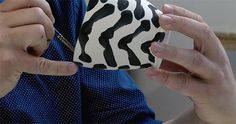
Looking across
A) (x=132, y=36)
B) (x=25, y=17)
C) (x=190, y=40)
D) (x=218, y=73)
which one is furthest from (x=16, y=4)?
(x=190, y=40)

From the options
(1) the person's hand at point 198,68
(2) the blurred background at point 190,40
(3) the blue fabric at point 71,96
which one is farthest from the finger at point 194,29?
(2) the blurred background at point 190,40

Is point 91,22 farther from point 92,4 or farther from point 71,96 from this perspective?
point 71,96

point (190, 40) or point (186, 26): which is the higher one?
point (186, 26)

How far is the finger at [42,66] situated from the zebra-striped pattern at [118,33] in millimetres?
16

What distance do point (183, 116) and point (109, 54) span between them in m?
0.23

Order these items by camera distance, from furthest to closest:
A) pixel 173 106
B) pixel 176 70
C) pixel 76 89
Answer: pixel 173 106 < pixel 76 89 < pixel 176 70

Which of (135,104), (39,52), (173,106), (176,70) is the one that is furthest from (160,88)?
(39,52)

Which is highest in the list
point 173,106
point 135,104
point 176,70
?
point 176,70

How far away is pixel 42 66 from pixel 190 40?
639mm

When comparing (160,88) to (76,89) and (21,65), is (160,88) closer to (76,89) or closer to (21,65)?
(76,89)

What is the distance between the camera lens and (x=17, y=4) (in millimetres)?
394

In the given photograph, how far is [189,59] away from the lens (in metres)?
0.42

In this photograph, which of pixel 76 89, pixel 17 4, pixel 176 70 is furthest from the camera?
pixel 76 89

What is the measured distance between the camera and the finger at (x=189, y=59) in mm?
410
